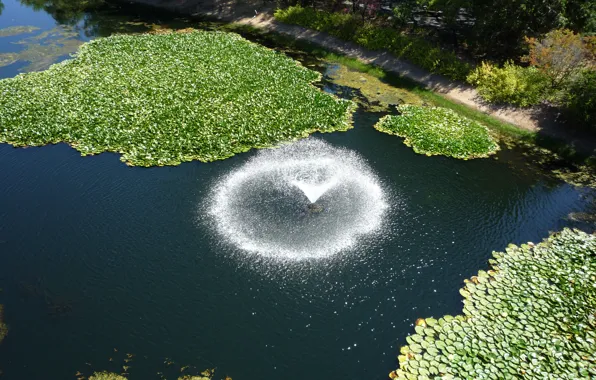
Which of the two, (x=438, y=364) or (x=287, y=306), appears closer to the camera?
(x=438, y=364)

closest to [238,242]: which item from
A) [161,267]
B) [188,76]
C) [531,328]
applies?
[161,267]

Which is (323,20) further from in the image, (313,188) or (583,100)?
(313,188)

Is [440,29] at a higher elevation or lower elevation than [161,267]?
higher

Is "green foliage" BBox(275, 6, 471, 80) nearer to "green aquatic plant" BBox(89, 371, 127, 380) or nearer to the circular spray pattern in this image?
the circular spray pattern

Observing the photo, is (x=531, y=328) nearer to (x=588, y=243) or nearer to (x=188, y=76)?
(x=588, y=243)

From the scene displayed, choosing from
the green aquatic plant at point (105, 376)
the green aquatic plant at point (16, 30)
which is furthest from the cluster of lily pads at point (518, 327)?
the green aquatic plant at point (16, 30)

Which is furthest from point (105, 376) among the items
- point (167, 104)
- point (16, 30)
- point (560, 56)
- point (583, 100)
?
point (16, 30)

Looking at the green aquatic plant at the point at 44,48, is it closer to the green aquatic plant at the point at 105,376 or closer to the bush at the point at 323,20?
the bush at the point at 323,20
